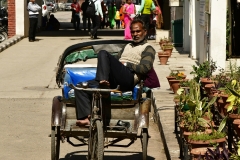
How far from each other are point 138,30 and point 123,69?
83 cm

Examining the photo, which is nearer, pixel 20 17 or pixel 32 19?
pixel 32 19

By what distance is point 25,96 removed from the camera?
52.7 feet

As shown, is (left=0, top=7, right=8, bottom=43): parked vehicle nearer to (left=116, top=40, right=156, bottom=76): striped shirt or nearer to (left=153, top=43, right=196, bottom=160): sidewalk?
(left=153, top=43, right=196, bottom=160): sidewalk

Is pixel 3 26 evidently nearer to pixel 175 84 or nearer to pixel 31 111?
pixel 31 111

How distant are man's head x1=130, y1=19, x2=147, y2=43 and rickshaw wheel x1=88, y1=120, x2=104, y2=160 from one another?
1.65 meters

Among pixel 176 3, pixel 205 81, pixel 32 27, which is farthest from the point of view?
pixel 32 27

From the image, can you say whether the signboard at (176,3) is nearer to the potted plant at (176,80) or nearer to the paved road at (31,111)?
the paved road at (31,111)

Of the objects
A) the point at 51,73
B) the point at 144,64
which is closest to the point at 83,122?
the point at 144,64

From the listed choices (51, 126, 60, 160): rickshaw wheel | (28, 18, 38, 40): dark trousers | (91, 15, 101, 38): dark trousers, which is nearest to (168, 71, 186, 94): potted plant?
(51, 126, 60, 160): rickshaw wheel

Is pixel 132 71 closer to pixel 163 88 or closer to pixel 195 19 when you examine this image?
pixel 163 88

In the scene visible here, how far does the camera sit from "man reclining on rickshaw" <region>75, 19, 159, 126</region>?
8.23 metres

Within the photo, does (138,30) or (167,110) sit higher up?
(138,30)

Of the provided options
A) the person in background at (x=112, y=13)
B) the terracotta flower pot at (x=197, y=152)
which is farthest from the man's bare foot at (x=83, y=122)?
the person in background at (x=112, y=13)

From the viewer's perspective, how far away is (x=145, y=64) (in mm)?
8852
